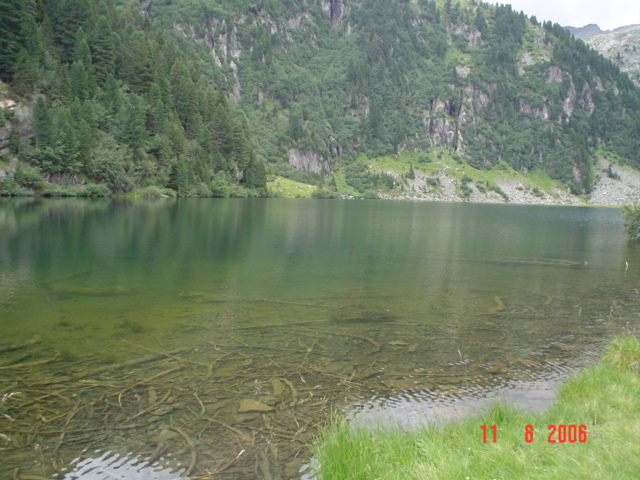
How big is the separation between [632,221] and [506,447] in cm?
5391

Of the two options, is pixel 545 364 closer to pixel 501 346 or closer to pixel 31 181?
pixel 501 346

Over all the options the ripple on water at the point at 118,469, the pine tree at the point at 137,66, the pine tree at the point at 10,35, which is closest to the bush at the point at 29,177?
the pine tree at the point at 10,35

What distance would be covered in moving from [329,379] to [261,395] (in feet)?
5.88

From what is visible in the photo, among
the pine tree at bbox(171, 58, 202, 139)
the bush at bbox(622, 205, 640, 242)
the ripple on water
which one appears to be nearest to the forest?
the pine tree at bbox(171, 58, 202, 139)

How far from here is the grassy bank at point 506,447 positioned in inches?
209

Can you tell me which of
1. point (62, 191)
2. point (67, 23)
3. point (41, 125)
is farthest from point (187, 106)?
point (62, 191)

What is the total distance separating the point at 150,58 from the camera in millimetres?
123438

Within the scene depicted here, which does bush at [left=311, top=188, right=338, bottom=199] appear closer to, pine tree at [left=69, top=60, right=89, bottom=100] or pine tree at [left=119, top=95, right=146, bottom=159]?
pine tree at [left=119, top=95, right=146, bottom=159]

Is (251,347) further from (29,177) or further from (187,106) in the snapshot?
(187,106)

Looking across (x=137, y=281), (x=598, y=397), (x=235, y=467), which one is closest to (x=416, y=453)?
(x=235, y=467)

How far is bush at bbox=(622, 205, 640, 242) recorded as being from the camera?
48.1 meters

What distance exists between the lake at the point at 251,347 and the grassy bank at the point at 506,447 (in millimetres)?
970
